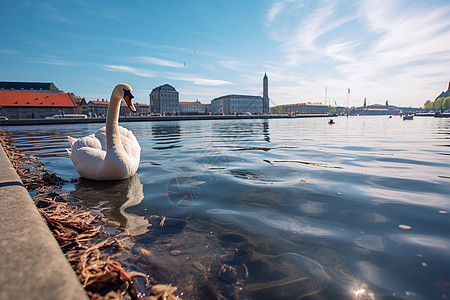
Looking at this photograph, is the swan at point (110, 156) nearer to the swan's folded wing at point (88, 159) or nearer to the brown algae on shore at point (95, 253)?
the swan's folded wing at point (88, 159)

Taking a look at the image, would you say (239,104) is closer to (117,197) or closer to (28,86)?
(28,86)

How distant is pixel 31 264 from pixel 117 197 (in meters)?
2.56

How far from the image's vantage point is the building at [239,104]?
13188cm

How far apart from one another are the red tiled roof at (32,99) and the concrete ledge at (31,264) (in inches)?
2496

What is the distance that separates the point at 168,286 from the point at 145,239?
2.37ft

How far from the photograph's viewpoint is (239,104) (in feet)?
445

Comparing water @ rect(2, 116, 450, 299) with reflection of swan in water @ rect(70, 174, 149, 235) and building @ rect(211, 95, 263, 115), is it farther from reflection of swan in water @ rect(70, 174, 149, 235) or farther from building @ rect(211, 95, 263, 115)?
building @ rect(211, 95, 263, 115)

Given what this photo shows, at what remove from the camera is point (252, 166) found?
5.45 m

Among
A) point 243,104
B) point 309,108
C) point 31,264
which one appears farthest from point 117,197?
point 309,108

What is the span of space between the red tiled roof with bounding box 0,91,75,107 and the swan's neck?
197 feet

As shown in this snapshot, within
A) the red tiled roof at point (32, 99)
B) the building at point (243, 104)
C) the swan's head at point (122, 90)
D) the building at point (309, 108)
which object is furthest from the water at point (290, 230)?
the building at point (309, 108)

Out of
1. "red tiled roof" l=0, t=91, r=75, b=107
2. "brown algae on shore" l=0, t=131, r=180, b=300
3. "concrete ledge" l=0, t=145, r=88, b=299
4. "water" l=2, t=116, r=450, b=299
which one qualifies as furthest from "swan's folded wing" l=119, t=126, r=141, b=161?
"red tiled roof" l=0, t=91, r=75, b=107

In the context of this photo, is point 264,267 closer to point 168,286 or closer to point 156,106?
point 168,286

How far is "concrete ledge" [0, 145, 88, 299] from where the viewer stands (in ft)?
2.61
